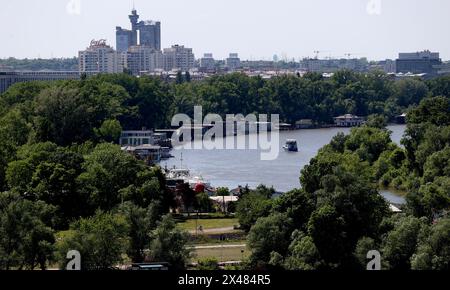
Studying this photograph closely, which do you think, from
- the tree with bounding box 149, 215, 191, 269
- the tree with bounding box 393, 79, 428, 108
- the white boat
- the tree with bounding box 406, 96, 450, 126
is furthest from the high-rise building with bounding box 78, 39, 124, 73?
the tree with bounding box 149, 215, 191, 269

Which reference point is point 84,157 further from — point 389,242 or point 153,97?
point 153,97

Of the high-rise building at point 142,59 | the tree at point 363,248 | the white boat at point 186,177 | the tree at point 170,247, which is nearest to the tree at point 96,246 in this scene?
the tree at point 170,247

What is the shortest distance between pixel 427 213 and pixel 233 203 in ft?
9.39

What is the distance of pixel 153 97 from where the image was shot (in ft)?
81.4

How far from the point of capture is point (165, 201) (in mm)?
10617

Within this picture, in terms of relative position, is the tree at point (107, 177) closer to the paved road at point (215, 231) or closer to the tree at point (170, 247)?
the paved road at point (215, 231)

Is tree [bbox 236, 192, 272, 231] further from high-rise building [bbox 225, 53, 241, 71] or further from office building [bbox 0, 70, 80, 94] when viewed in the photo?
high-rise building [bbox 225, 53, 241, 71]

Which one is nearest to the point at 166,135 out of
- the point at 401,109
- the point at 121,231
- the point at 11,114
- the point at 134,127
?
the point at 134,127

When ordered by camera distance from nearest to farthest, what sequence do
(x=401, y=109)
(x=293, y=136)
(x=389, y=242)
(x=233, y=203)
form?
(x=389, y=242) → (x=233, y=203) → (x=293, y=136) → (x=401, y=109)

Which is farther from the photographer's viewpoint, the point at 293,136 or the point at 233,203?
the point at 293,136

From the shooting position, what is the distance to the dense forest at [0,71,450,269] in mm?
7395

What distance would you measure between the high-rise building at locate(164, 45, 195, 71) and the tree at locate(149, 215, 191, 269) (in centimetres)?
4242

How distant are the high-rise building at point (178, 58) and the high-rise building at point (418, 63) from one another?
11425 millimetres

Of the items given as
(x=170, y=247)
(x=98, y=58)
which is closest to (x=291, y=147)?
(x=170, y=247)
